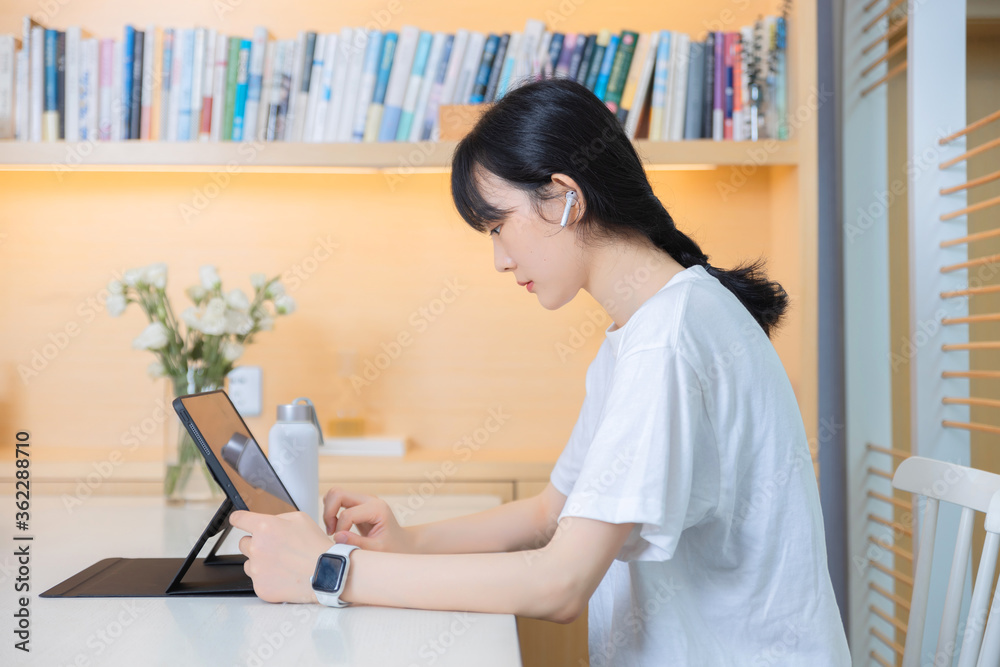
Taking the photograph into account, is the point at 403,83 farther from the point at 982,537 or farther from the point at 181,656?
the point at 982,537

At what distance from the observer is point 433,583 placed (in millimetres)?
784

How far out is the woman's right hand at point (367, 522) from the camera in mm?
992

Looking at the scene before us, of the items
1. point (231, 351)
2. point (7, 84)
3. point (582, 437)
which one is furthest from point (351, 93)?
point (582, 437)

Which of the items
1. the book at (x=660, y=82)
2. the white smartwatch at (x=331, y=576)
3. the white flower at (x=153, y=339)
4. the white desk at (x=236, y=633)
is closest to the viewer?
the white desk at (x=236, y=633)

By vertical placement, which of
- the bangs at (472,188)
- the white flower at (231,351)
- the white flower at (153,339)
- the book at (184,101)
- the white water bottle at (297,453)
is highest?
the book at (184,101)

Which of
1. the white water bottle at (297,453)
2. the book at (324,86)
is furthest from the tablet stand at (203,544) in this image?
the book at (324,86)

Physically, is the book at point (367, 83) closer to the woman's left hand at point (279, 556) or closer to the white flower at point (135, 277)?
the white flower at point (135, 277)

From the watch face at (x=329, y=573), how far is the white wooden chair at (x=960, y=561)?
2.27 feet

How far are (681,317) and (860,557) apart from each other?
1.14 metres

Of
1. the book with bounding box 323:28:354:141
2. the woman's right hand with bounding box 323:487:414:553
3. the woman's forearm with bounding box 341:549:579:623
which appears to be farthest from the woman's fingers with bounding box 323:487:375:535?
the book with bounding box 323:28:354:141

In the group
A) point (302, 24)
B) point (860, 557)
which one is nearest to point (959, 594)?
point (860, 557)

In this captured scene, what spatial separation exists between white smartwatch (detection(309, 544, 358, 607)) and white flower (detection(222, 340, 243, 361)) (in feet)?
2.48

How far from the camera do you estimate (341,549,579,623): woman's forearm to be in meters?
0.75

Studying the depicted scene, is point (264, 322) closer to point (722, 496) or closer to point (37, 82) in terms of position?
point (37, 82)
